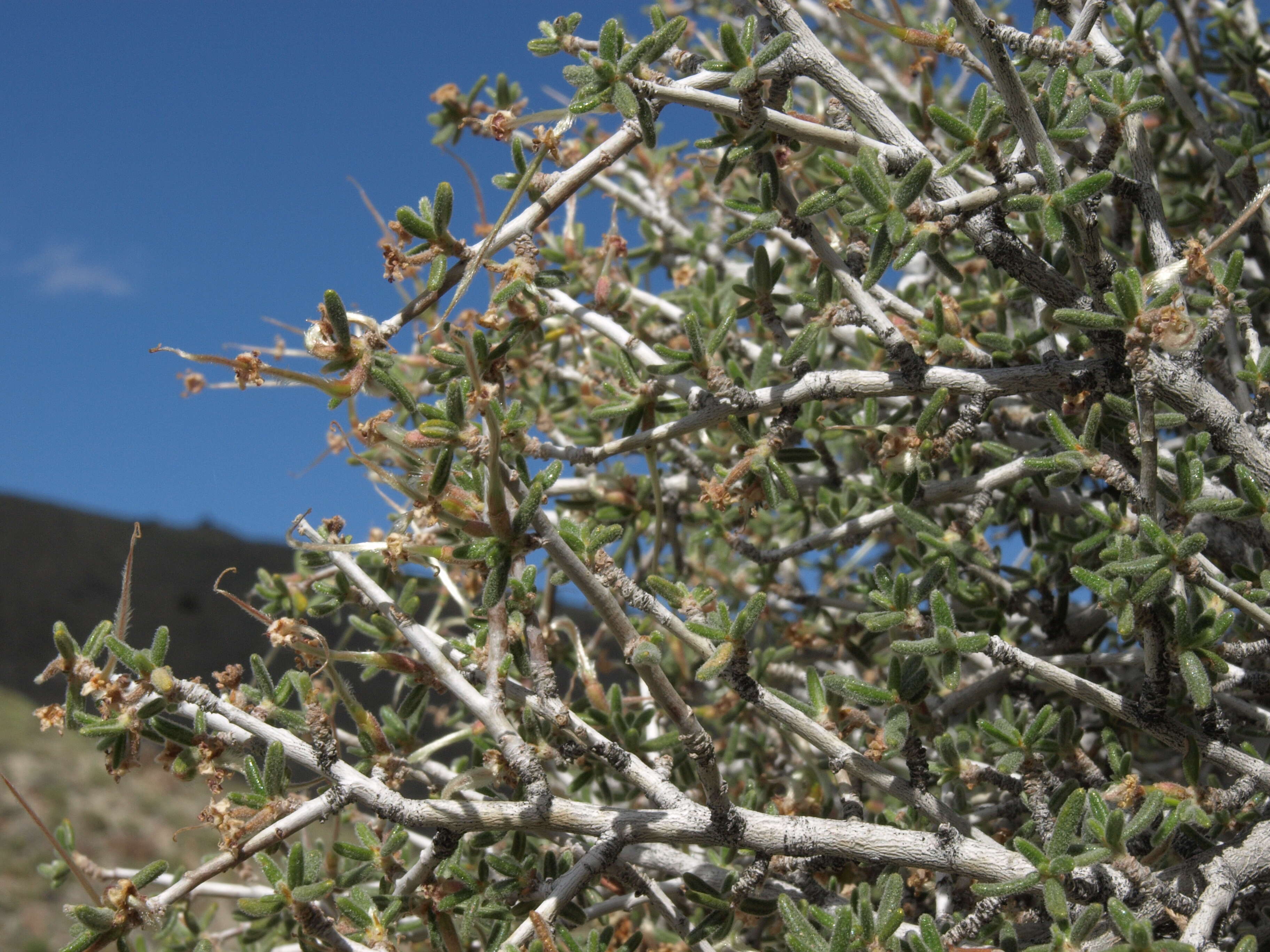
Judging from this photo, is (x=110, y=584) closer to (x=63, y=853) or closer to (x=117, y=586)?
(x=117, y=586)

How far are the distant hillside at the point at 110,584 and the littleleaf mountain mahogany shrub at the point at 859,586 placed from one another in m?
10.5

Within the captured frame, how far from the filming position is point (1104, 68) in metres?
1.74

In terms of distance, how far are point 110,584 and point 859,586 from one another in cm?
1471

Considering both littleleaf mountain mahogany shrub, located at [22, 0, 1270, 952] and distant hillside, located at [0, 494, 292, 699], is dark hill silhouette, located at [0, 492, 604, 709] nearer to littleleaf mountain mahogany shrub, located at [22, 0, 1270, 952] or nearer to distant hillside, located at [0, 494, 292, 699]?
distant hillside, located at [0, 494, 292, 699]

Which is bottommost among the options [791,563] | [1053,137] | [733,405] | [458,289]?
[791,563]

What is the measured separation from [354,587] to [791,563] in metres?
→ 1.50

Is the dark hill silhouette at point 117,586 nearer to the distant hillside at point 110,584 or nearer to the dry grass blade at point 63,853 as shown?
the distant hillside at point 110,584

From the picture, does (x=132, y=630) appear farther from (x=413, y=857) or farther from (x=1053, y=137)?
(x=1053, y=137)

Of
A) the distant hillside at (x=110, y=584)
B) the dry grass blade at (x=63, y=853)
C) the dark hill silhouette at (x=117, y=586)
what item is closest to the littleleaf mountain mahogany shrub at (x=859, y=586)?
the dry grass blade at (x=63, y=853)

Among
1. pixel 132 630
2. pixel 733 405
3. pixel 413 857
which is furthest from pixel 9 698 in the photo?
pixel 733 405

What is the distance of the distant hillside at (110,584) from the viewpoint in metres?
12.1

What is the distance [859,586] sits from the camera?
221 cm

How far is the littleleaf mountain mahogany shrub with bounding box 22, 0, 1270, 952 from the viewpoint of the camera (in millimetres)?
1345

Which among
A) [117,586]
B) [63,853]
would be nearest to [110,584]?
[117,586]
